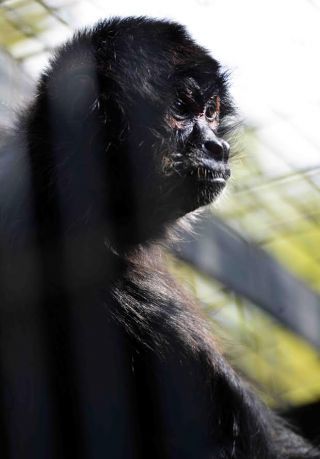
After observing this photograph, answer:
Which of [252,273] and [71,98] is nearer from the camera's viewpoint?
[71,98]

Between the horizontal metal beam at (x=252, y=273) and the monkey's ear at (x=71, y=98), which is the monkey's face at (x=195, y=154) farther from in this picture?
the horizontal metal beam at (x=252, y=273)

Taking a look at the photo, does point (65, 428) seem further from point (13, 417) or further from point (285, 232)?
point (285, 232)

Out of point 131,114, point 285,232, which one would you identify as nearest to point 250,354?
point 285,232

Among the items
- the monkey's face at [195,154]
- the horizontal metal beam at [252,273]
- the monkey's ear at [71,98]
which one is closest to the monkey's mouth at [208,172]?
the monkey's face at [195,154]

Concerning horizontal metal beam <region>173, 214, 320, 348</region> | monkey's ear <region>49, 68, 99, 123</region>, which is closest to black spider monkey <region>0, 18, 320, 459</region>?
monkey's ear <region>49, 68, 99, 123</region>

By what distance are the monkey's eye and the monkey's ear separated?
0.53 m

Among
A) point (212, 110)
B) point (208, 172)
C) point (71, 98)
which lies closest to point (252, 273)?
point (212, 110)

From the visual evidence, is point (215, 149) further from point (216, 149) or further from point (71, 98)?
point (71, 98)

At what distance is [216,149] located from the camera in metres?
3.98

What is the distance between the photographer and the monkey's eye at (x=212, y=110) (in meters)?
4.20

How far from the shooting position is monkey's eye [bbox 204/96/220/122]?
13.8ft

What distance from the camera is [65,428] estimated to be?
348cm

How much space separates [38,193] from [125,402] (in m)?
0.75

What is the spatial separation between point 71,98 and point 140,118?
1.07 ft
